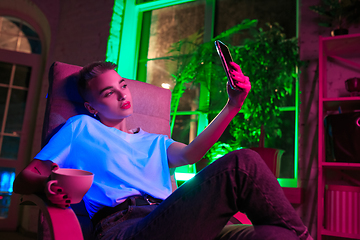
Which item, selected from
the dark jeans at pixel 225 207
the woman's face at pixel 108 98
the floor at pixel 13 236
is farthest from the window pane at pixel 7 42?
the dark jeans at pixel 225 207

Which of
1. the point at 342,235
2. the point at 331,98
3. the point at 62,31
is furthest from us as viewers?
the point at 62,31

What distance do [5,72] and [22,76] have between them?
0.61 ft

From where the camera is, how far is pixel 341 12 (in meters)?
2.20

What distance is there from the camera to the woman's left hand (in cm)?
101

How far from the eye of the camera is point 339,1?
7.28ft

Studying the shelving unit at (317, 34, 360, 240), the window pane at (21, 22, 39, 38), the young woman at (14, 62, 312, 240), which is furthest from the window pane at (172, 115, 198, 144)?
the window pane at (21, 22, 39, 38)

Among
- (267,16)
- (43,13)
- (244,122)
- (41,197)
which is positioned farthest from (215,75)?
(43,13)

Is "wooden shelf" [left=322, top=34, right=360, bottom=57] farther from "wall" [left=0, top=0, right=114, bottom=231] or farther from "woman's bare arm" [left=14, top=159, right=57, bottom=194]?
"wall" [left=0, top=0, right=114, bottom=231]

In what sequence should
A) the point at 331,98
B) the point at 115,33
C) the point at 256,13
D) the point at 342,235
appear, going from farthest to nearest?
the point at 115,33, the point at 256,13, the point at 331,98, the point at 342,235

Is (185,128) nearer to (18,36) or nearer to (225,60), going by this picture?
(225,60)

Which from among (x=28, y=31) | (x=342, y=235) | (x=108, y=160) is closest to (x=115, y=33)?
(x=28, y=31)

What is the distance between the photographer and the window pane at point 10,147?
3.55 meters

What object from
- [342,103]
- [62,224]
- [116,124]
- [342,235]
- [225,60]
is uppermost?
[342,103]

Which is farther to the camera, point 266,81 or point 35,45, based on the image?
point 35,45
